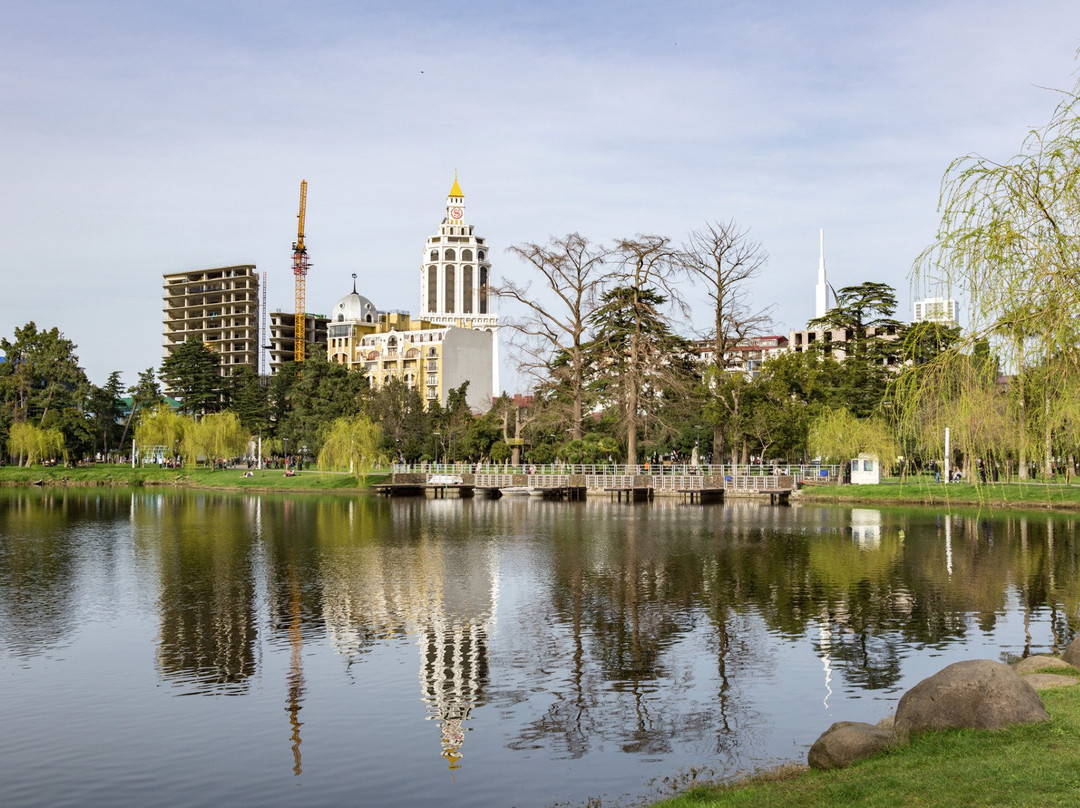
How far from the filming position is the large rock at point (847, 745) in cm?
1146

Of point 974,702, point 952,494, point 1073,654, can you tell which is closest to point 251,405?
point 952,494

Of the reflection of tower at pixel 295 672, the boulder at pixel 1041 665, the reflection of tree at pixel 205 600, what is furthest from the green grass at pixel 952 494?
the boulder at pixel 1041 665

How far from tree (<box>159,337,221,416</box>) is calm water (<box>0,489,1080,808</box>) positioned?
89040 mm

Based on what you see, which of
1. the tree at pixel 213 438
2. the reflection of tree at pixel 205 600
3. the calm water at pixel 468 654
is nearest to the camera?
the calm water at pixel 468 654

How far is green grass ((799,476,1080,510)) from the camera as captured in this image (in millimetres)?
57750

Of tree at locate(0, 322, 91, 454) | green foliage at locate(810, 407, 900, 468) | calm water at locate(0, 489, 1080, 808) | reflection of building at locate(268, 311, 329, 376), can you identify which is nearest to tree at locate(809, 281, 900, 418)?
green foliage at locate(810, 407, 900, 468)

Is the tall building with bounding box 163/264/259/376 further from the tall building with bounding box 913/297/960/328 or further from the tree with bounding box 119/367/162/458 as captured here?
the tall building with bounding box 913/297/960/328

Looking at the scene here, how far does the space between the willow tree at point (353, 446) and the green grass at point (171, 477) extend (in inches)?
66.4

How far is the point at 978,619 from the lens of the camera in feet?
79.8

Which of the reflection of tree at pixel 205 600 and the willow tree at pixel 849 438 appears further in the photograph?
the willow tree at pixel 849 438

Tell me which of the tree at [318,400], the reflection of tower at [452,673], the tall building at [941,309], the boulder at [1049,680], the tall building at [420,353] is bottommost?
the reflection of tower at [452,673]

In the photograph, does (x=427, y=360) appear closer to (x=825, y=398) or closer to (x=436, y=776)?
(x=825, y=398)

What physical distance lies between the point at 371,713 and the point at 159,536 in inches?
1352

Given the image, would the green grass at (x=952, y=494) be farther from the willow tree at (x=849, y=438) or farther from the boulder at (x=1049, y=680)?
the boulder at (x=1049, y=680)
